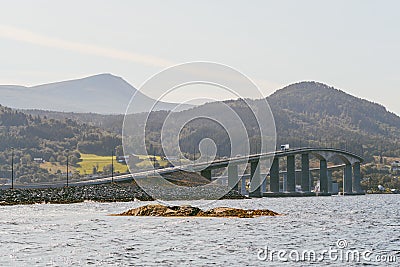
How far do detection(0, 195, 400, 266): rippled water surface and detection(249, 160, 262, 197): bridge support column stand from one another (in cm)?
9590

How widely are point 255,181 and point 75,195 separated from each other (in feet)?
191

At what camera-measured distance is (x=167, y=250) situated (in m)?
39.0

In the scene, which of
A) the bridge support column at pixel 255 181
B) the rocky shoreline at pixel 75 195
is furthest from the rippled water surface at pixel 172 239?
the bridge support column at pixel 255 181

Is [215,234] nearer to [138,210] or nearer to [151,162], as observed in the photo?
[138,210]

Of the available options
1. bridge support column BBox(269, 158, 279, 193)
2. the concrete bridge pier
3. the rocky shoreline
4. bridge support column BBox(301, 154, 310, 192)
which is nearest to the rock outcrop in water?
the rocky shoreline

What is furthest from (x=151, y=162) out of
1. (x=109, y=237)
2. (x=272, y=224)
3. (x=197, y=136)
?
(x=109, y=237)

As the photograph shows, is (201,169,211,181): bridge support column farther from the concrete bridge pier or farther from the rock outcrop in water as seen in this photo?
the rock outcrop in water

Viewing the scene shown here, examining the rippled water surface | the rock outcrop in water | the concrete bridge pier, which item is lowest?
the rippled water surface

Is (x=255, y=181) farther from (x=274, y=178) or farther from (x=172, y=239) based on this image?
(x=172, y=239)

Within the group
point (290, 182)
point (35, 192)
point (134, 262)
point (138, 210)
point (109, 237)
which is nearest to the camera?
point (134, 262)

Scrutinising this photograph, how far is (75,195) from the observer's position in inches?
4619

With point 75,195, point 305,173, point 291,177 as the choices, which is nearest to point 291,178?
point 291,177

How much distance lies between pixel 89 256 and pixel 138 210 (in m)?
34.2

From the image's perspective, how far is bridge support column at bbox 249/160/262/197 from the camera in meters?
161
